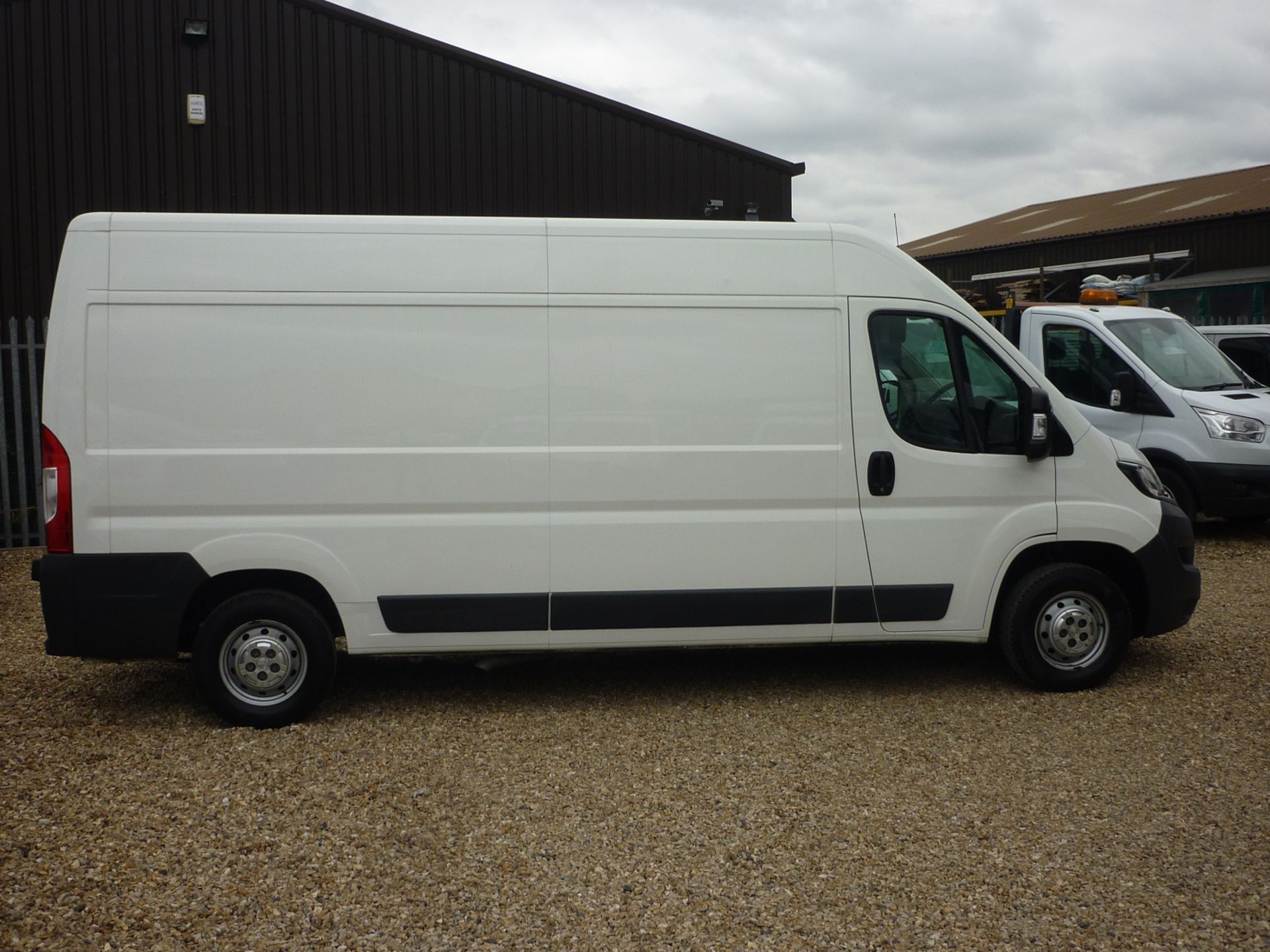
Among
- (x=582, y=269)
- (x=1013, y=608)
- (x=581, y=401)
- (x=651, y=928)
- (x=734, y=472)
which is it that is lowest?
(x=651, y=928)

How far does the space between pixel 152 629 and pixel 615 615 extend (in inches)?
82.8

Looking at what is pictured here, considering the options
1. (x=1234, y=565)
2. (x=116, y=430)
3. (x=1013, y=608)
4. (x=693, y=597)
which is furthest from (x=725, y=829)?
(x=1234, y=565)

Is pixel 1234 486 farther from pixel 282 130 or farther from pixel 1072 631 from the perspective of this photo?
pixel 282 130

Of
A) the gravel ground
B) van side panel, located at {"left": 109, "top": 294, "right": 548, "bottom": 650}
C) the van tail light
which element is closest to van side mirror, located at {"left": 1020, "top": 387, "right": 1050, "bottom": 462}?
the gravel ground

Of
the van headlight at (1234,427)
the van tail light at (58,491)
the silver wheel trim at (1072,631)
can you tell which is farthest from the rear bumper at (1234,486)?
the van tail light at (58,491)

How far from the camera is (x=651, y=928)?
3.48 m

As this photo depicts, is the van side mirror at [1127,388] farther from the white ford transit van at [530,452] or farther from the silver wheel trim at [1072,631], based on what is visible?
the silver wheel trim at [1072,631]

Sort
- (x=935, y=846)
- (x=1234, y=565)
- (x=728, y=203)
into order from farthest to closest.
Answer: (x=728, y=203)
(x=1234, y=565)
(x=935, y=846)

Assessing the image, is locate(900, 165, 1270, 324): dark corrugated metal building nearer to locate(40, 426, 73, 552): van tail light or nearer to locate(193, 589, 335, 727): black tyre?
locate(193, 589, 335, 727): black tyre

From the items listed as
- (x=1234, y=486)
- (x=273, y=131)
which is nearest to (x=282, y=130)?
(x=273, y=131)

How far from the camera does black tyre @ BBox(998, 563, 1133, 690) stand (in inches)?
227

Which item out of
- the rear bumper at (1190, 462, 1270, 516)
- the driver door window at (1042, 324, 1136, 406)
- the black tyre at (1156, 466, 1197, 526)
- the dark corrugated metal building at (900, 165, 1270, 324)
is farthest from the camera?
the dark corrugated metal building at (900, 165, 1270, 324)

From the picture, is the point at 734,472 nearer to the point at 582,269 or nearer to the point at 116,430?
the point at 582,269

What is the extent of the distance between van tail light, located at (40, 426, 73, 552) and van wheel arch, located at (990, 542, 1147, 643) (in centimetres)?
435
